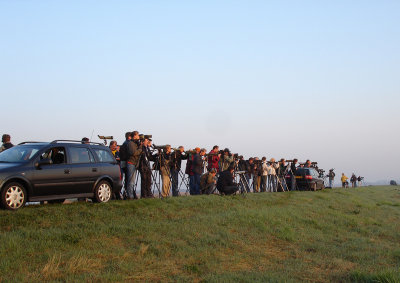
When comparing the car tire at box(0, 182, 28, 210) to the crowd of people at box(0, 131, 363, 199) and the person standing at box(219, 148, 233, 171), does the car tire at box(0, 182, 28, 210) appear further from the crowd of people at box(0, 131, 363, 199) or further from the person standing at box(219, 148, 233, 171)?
the person standing at box(219, 148, 233, 171)

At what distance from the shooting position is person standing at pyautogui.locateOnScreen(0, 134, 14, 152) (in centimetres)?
1363

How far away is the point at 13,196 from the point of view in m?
11.4

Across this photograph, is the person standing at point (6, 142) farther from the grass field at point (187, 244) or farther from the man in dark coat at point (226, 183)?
the man in dark coat at point (226, 183)

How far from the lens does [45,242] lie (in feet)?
30.9

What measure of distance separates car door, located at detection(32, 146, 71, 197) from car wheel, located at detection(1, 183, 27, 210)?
1.06 ft

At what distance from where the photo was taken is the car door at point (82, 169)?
12.9m

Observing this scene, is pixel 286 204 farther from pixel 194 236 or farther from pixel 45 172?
pixel 45 172

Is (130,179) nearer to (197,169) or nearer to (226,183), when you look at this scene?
(197,169)

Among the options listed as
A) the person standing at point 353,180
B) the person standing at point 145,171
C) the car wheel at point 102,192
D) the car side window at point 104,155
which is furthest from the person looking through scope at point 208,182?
the person standing at point 353,180

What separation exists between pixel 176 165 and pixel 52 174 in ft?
22.2

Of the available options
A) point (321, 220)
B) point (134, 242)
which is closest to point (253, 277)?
point (134, 242)

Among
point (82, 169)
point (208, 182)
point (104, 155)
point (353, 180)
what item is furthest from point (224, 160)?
point (353, 180)

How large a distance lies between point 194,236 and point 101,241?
2405mm

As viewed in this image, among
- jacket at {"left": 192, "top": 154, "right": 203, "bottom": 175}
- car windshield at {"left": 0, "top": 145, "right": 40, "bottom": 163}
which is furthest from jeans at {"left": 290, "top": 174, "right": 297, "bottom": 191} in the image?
car windshield at {"left": 0, "top": 145, "right": 40, "bottom": 163}
